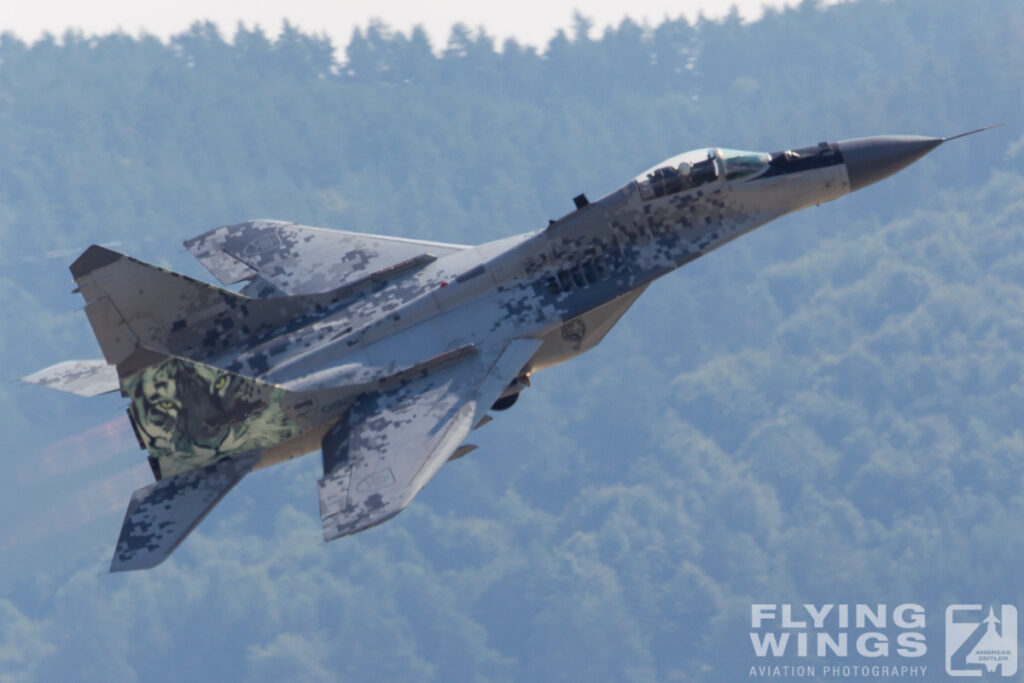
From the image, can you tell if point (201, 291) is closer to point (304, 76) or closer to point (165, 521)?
point (165, 521)

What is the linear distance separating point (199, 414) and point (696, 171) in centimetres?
1091

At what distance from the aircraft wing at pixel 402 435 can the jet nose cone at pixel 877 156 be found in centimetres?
757

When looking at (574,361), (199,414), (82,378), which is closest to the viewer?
(199,414)

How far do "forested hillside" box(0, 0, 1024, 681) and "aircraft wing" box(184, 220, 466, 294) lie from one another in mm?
20356

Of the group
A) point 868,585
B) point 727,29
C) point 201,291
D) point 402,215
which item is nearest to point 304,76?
point 402,215

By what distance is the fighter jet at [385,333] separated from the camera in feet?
88.3

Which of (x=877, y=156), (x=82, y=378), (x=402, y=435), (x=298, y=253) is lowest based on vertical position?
(x=402, y=435)

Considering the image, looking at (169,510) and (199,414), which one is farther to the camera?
(169,510)

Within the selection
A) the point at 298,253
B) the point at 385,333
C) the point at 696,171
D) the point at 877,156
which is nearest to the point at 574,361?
the point at 298,253

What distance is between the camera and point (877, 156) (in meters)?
29.5

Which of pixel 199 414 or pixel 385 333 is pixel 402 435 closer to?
pixel 385 333

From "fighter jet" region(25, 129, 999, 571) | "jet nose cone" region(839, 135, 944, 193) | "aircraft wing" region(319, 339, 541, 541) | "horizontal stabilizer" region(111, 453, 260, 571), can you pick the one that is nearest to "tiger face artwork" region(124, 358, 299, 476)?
"fighter jet" region(25, 129, 999, 571)

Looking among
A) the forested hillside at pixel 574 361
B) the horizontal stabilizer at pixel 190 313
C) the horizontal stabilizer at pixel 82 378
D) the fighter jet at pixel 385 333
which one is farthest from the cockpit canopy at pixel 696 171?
Result: the forested hillside at pixel 574 361

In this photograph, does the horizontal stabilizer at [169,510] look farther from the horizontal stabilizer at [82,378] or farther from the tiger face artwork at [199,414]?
the horizontal stabilizer at [82,378]
